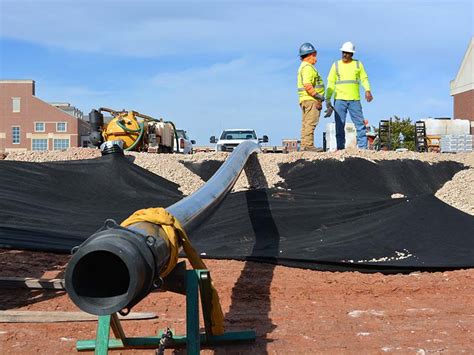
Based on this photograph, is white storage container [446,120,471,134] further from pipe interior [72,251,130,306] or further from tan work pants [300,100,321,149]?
pipe interior [72,251,130,306]

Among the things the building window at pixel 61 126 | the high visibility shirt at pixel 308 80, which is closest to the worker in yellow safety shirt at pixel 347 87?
the high visibility shirt at pixel 308 80

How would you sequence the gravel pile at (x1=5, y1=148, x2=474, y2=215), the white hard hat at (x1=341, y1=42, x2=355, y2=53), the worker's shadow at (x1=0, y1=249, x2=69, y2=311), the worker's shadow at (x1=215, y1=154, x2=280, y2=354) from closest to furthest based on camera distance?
the worker's shadow at (x1=215, y1=154, x2=280, y2=354) < the worker's shadow at (x1=0, y1=249, x2=69, y2=311) < the gravel pile at (x1=5, y1=148, x2=474, y2=215) < the white hard hat at (x1=341, y1=42, x2=355, y2=53)

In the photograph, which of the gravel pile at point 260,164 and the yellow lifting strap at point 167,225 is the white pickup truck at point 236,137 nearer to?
the gravel pile at point 260,164

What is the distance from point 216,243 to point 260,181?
167 inches

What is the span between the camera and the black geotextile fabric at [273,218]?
6078mm

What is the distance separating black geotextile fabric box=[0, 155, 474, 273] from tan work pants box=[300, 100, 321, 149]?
2.01m

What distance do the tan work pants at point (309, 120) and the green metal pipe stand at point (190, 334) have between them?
864 cm

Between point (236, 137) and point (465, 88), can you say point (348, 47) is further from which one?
point (465, 88)

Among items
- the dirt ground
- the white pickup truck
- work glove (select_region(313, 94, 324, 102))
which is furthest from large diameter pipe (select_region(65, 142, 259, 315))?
the white pickup truck

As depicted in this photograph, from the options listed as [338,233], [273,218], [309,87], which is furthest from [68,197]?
[309,87]

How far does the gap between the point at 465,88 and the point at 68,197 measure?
130 ft

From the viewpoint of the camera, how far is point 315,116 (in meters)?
12.3

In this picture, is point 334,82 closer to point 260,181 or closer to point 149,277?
point 260,181

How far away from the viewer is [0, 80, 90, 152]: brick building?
57.3 meters
